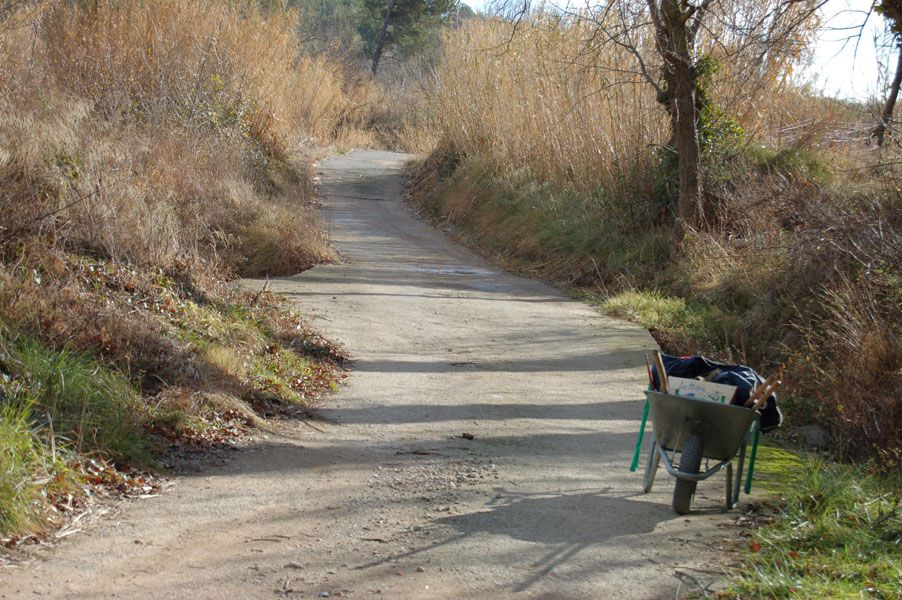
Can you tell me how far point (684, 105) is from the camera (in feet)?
50.9

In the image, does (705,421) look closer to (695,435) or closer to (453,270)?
(695,435)

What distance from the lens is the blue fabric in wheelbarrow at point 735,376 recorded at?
6.03 metres

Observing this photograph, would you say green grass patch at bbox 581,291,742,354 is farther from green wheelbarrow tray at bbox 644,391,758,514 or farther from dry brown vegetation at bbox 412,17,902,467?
green wheelbarrow tray at bbox 644,391,758,514

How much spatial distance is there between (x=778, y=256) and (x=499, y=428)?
19.9 ft

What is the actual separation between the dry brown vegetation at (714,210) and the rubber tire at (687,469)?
172cm

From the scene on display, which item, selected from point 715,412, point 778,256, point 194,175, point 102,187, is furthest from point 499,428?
point 194,175

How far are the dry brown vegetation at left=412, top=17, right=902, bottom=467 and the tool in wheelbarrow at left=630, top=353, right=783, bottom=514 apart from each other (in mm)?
1422

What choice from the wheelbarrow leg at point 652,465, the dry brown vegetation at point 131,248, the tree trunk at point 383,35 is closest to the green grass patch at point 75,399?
the dry brown vegetation at point 131,248

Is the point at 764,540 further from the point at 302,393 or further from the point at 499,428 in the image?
the point at 302,393

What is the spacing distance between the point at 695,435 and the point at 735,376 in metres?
0.50

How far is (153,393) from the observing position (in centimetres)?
741

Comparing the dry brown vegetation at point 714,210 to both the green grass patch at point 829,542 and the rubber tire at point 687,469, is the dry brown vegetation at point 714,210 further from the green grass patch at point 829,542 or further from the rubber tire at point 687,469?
the rubber tire at point 687,469

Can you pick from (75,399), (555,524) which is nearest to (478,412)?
(555,524)

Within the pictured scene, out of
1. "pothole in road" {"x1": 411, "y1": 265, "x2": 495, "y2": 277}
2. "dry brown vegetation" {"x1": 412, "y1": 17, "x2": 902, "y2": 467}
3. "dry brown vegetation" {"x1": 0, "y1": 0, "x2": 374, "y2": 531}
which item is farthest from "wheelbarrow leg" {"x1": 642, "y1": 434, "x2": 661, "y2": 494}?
"pothole in road" {"x1": 411, "y1": 265, "x2": 495, "y2": 277}
